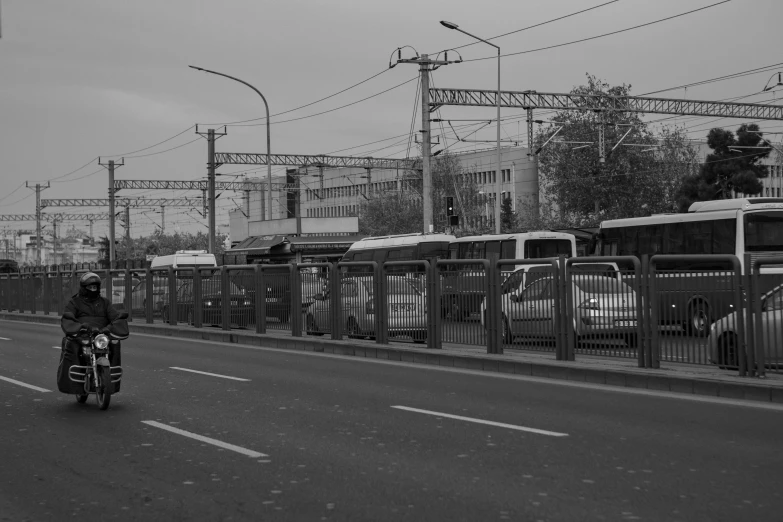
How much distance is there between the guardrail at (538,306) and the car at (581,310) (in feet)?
0.05

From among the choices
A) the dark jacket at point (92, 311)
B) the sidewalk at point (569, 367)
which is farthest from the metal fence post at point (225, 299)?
the dark jacket at point (92, 311)

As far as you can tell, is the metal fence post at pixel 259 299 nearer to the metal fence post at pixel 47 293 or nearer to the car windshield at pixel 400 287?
the car windshield at pixel 400 287

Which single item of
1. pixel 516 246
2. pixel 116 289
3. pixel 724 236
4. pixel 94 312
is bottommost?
pixel 94 312

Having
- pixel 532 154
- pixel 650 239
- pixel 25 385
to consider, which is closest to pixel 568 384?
pixel 25 385

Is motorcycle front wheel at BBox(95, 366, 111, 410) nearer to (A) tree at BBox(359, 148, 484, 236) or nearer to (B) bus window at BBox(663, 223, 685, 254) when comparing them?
(B) bus window at BBox(663, 223, 685, 254)

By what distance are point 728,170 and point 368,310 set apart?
43883 mm

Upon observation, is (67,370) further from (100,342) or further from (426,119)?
(426,119)

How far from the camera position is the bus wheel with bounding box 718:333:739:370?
12.9 meters

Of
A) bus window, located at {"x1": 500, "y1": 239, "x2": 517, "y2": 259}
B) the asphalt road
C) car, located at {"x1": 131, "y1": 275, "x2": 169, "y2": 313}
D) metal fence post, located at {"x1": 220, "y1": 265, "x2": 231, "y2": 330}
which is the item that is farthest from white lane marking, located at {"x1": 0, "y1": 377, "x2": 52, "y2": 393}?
bus window, located at {"x1": 500, "y1": 239, "x2": 517, "y2": 259}

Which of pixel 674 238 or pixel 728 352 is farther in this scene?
pixel 674 238

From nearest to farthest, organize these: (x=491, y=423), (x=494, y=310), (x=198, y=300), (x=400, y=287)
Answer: (x=491, y=423), (x=494, y=310), (x=400, y=287), (x=198, y=300)

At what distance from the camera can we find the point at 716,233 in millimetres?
28828

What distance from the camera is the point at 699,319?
1329cm

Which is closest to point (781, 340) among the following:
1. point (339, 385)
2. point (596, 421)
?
point (596, 421)
